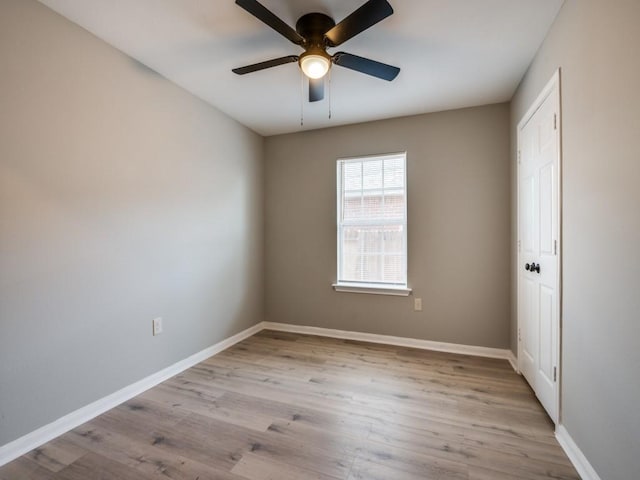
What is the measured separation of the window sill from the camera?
127 inches

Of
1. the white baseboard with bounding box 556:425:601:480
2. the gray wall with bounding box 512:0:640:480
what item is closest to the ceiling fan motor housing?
the gray wall with bounding box 512:0:640:480

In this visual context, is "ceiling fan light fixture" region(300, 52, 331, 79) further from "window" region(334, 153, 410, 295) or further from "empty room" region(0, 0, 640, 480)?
"window" region(334, 153, 410, 295)

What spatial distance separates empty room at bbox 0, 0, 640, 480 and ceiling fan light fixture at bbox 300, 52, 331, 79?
0.01 meters

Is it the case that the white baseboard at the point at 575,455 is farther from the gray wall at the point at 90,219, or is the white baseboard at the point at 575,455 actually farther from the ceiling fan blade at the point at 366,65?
the gray wall at the point at 90,219

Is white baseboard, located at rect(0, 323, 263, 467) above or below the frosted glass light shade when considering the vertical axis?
below

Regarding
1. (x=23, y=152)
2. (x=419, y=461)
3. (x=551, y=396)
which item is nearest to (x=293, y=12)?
(x=23, y=152)

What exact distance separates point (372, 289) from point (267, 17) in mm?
2605

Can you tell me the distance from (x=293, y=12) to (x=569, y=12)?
4.98 feet

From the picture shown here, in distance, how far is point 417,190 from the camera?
318 centimetres

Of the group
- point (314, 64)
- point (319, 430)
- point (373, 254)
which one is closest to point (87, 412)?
point (319, 430)

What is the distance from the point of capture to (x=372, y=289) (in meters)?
3.32

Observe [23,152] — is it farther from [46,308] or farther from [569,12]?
[569,12]

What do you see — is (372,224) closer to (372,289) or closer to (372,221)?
(372,221)

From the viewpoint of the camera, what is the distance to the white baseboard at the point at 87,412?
1.59m
